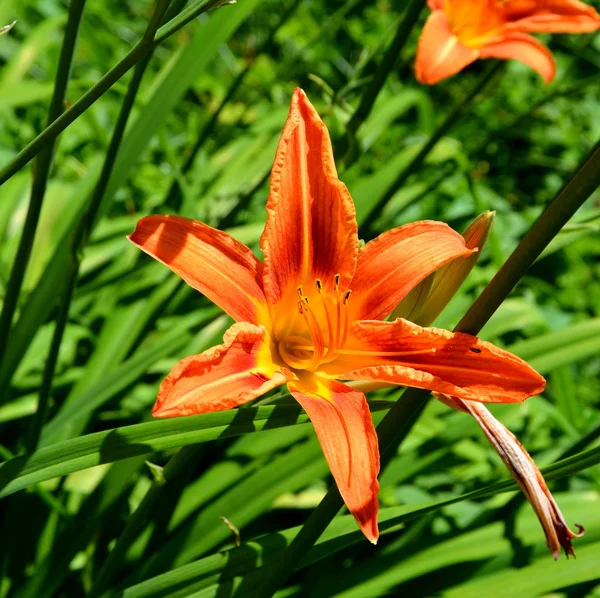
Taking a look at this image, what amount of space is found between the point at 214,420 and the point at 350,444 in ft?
0.43

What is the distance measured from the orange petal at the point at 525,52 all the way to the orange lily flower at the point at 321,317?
0.66 m

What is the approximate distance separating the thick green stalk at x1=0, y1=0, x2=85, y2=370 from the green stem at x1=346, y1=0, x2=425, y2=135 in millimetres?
493

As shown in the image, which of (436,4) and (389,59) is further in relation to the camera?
(436,4)

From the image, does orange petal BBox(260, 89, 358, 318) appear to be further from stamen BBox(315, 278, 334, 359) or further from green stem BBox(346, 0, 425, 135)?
green stem BBox(346, 0, 425, 135)

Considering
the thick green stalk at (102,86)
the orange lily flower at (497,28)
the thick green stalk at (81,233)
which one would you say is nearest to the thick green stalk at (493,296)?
the thick green stalk at (102,86)

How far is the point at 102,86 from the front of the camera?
0.62 metres

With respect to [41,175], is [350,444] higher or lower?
lower

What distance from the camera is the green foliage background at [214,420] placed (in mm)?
935

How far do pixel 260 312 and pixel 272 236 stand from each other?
87mm

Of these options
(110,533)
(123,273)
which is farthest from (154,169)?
(110,533)

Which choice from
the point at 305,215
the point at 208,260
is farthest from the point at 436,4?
the point at 208,260

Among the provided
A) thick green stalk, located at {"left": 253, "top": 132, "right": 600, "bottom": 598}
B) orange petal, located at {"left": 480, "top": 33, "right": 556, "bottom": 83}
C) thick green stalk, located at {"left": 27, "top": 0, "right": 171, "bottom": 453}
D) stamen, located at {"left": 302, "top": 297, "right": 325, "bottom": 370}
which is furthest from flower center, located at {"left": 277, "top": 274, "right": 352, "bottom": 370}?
orange petal, located at {"left": 480, "top": 33, "right": 556, "bottom": 83}

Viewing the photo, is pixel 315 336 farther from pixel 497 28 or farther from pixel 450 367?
pixel 497 28

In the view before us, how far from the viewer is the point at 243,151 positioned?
→ 2.18 metres
